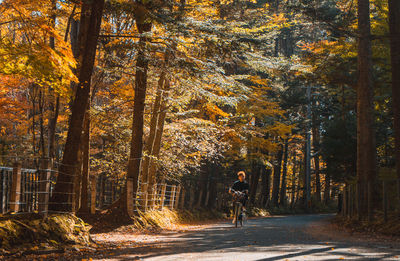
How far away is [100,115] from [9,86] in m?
4.38

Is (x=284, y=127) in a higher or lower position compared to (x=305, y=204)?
higher

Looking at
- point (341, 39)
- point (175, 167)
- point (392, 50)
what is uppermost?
point (341, 39)

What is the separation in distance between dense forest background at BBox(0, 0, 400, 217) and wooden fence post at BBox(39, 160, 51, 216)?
2.42 feet

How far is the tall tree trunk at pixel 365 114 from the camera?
16.1m

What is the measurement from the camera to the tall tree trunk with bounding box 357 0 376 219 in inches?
635

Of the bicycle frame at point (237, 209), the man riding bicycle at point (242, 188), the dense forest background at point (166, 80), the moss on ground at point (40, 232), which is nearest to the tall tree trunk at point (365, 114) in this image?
the dense forest background at point (166, 80)

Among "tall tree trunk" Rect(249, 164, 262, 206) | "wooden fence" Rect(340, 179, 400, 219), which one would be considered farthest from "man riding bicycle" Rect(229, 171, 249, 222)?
"tall tree trunk" Rect(249, 164, 262, 206)

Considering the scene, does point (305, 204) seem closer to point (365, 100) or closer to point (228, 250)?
point (365, 100)

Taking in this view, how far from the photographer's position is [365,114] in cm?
1650

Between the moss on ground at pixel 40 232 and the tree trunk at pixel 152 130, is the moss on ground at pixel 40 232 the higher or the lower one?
the lower one

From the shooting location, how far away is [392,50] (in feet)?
47.3

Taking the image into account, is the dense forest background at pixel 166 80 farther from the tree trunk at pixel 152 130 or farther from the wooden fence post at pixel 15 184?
the wooden fence post at pixel 15 184

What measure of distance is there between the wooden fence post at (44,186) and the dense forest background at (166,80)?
2.42ft

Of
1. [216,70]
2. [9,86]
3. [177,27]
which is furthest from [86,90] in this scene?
[9,86]
